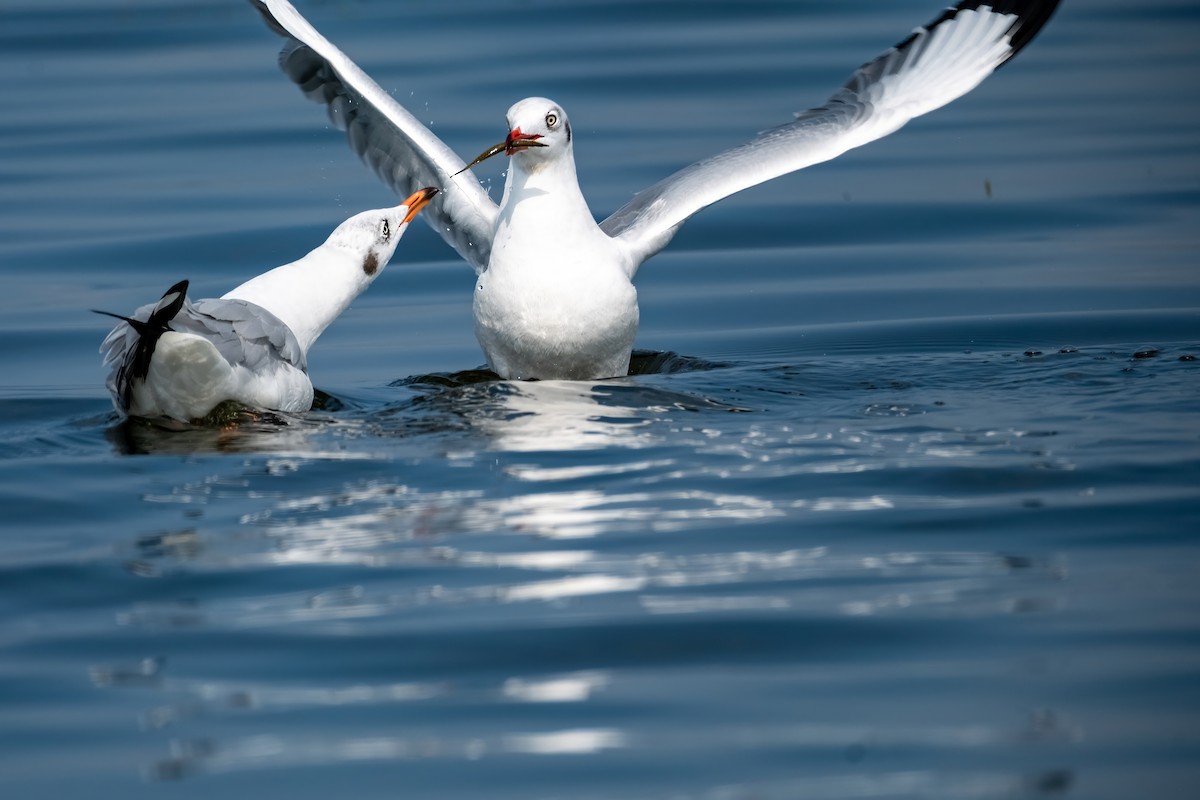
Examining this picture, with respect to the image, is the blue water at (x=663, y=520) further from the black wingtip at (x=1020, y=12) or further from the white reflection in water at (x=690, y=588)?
the black wingtip at (x=1020, y=12)

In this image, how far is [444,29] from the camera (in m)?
18.4

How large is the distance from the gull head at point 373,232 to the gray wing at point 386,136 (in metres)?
0.52

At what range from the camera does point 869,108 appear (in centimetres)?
932

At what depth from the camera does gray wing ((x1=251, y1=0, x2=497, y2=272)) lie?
28.9 ft

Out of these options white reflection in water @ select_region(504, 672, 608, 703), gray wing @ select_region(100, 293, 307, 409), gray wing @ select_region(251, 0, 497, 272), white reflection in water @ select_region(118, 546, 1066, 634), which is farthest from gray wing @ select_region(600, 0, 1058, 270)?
white reflection in water @ select_region(504, 672, 608, 703)

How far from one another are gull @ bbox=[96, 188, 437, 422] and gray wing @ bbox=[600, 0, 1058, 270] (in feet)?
5.34

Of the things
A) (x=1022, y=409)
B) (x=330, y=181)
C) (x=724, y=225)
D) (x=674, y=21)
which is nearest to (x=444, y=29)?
(x=674, y=21)

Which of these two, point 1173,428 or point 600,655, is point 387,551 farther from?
point 1173,428

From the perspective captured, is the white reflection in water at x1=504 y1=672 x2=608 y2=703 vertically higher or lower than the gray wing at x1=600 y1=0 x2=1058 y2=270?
lower

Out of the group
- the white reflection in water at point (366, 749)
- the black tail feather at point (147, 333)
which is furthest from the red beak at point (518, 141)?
the white reflection in water at point (366, 749)

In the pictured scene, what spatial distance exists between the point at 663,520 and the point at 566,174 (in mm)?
2759

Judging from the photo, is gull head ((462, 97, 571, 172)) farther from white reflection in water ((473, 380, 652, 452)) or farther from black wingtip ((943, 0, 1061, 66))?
black wingtip ((943, 0, 1061, 66))

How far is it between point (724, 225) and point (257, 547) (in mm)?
7647

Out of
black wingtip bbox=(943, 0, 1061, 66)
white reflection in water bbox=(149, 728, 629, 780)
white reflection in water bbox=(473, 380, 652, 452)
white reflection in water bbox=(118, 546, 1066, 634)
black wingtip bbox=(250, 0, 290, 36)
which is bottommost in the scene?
white reflection in water bbox=(149, 728, 629, 780)
